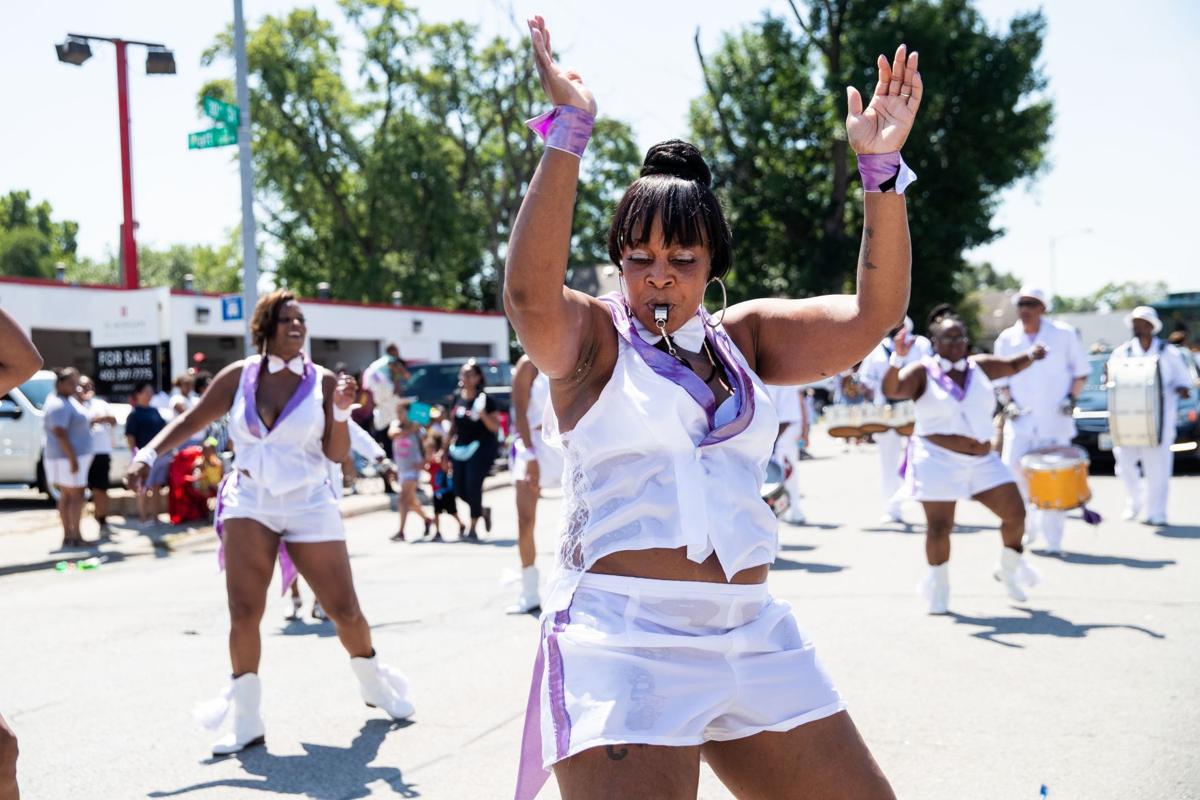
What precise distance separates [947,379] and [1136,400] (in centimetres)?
485

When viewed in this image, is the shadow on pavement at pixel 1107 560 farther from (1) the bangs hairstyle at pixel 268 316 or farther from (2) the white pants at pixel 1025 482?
(1) the bangs hairstyle at pixel 268 316

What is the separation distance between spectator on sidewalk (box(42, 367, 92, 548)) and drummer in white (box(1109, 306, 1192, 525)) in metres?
11.2

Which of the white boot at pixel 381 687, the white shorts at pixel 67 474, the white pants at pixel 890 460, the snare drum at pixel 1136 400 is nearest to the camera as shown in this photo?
the white boot at pixel 381 687

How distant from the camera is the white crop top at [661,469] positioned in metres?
2.61

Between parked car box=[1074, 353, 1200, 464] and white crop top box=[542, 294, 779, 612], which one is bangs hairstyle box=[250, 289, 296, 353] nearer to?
white crop top box=[542, 294, 779, 612]

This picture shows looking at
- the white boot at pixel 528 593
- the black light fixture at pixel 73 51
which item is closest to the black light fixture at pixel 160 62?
the black light fixture at pixel 73 51

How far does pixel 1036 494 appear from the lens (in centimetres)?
1022

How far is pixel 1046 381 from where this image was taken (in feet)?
36.9

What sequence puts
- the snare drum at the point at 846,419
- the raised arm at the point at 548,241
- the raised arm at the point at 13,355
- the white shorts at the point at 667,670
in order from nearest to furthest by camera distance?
1. the raised arm at the point at 548,241
2. the white shorts at the point at 667,670
3. the raised arm at the point at 13,355
4. the snare drum at the point at 846,419

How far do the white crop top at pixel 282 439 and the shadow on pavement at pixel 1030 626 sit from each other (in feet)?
13.6

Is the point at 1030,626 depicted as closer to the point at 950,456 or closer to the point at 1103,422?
the point at 950,456

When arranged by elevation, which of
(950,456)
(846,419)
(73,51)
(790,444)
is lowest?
(790,444)

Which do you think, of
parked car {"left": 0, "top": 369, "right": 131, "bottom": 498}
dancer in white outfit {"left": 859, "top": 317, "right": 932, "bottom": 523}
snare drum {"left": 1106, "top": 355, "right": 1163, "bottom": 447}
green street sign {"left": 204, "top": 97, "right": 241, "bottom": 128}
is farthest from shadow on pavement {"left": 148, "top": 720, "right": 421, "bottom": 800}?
parked car {"left": 0, "top": 369, "right": 131, "bottom": 498}

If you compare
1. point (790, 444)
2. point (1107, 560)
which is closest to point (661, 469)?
point (1107, 560)
